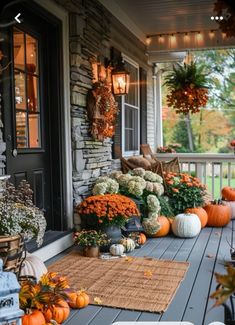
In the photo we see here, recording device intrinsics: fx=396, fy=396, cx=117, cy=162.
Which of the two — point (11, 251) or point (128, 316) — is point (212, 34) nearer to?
point (128, 316)

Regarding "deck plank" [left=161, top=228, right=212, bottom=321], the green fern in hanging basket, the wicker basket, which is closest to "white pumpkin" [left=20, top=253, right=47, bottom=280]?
the wicker basket

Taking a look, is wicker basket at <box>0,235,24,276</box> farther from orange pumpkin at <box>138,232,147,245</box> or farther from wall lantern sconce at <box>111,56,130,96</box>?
wall lantern sconce at <box>111,56,130,96</box>

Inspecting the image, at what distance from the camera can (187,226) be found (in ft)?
14.7

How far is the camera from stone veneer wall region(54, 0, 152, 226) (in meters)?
4.19

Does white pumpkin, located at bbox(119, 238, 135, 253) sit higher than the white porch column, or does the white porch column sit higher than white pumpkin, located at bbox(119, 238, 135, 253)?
the white porch column

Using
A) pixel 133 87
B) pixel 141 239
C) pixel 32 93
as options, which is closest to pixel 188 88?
pixel 133 87

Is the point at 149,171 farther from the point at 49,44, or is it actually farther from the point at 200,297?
the point at 200,297

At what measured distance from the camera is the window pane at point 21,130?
135 inches

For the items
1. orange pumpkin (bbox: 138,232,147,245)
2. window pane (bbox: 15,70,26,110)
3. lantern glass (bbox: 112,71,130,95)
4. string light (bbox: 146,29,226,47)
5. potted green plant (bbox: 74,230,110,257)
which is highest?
string light (bbox: 146,29,226,47)

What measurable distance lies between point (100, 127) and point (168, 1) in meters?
2.16

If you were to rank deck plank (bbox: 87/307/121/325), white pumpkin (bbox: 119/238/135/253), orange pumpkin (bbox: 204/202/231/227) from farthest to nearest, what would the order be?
orange pumpkin (bbox: 204/202/231/227)
white pumpkin (bbox: 119/238/135/253)
deck plank (bbox: 87/307/121/325)

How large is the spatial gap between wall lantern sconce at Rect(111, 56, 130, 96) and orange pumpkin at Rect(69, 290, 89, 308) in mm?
3101

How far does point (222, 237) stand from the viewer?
4578 mm

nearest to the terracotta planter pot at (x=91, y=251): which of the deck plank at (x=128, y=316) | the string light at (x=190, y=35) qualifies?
the deck plank at (x=128, y=316)
